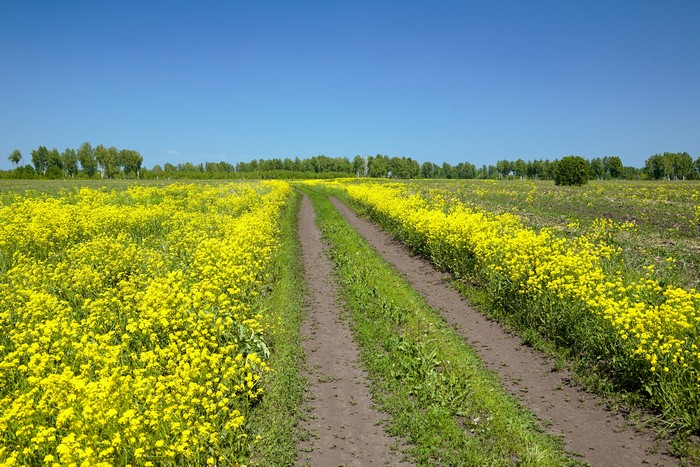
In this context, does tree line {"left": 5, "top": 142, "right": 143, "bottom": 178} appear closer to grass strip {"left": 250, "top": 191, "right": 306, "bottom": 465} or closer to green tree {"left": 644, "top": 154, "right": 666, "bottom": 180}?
grass strip {"left": 250, "top": 191, "right": 306, "bottom": 465}

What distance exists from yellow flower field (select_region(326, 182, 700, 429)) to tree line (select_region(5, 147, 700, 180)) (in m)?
97.4

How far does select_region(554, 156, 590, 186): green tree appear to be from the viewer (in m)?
59.8

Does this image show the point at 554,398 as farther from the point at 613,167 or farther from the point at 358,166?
the point at 613,167

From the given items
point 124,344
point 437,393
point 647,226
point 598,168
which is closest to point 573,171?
point 647,226

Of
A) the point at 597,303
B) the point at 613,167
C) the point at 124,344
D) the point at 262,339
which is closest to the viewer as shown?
the point at 124,344

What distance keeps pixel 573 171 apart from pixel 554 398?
60785mm

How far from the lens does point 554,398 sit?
722 cm

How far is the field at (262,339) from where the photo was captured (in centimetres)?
538

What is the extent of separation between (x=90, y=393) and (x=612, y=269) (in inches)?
444

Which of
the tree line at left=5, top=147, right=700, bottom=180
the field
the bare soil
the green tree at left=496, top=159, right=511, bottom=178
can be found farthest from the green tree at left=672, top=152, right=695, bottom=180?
the bare soil

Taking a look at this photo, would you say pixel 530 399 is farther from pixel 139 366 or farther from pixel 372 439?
pixel 139 366

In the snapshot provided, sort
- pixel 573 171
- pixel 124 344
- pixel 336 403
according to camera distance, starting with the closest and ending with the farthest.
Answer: pixel 124 344
pixel 336 403
pixel 573 171

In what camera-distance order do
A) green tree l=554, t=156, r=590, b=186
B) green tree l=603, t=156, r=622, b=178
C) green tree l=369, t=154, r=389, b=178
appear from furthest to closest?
green tree l=369, t=154, r=389, b=178
green tree l=603, t=156, r=622, b=178
green tree l=554, t=156, r=590, b=186

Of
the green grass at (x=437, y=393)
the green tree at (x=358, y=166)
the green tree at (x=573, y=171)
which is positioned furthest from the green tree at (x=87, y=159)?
the green grass at (x=437, y=393)
